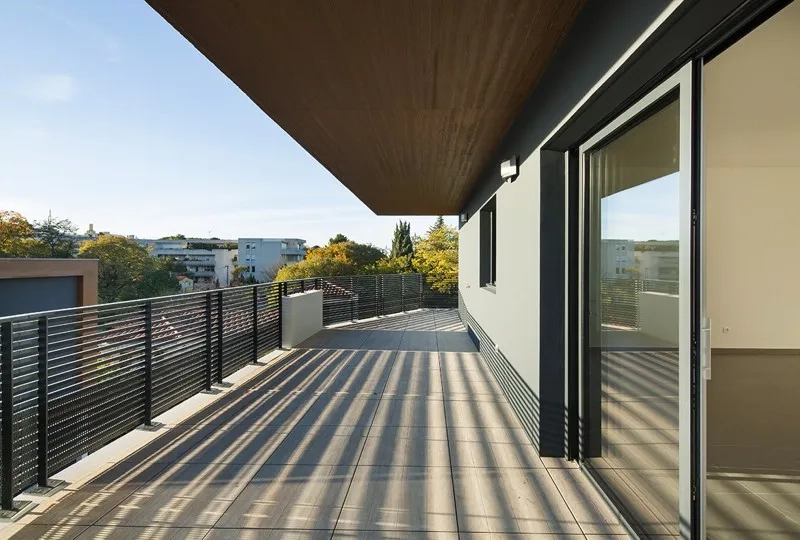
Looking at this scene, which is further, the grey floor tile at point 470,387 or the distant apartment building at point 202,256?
the distant apartment building at point 202,256

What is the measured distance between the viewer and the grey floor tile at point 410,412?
13.2ft

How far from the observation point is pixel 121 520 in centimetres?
242

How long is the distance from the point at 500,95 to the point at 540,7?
4.30 feet

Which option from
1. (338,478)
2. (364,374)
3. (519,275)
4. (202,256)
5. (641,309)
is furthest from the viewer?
(202,256)

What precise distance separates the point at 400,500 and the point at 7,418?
2.14m

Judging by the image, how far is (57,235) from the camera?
1641 inches

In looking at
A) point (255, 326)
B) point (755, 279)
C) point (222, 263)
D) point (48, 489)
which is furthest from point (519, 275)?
point (222, 263)

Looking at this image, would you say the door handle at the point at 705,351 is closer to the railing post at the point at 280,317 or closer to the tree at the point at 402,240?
the railing post at the point at 280,317

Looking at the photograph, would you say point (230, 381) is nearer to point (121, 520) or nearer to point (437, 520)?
point (121, 520)

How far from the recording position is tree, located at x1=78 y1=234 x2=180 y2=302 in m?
36.3

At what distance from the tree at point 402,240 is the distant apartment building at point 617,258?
43708 millimetres

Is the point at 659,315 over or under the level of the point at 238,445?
over

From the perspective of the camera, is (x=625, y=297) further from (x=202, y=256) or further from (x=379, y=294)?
(x=202, y=256)

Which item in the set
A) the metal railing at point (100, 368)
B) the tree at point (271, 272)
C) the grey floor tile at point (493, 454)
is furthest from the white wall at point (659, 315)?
the tree at point (271, 272)
